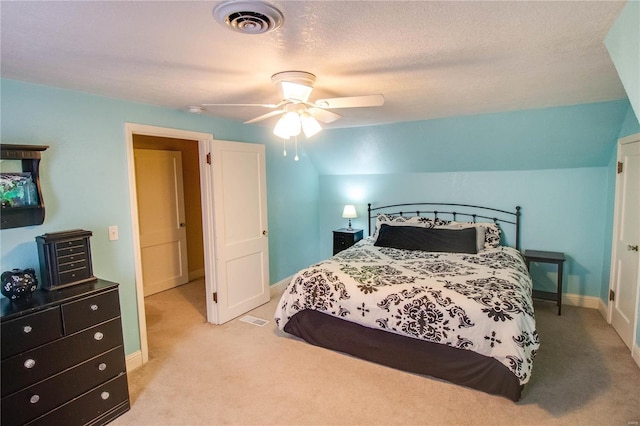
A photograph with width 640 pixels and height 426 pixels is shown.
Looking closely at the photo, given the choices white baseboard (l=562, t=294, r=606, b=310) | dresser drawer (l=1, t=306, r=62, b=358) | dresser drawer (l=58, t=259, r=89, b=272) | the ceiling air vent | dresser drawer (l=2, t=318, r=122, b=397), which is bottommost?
white baseboard (l=562, t=294, r=606, b=310)

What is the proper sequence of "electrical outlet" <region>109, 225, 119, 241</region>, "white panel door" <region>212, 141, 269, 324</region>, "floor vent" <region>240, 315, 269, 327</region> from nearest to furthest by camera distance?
"electrical outlet" <region>109, 225, 119, 241</region>
"white panel door" <region>212, 141, 269, 324</region>
"floor vent" <region>240, 315, 269, 327</region>

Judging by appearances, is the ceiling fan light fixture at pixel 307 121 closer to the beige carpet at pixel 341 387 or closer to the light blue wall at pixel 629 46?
the light blue wall at pixel 629 46

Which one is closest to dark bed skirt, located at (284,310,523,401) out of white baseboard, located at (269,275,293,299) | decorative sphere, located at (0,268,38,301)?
white baseboard, located at (269,275,293,299)

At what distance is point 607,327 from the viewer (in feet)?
11.4

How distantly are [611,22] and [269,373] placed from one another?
3.05 meters

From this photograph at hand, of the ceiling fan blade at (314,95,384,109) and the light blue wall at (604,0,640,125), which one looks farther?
the ceiling fan blade at (314,95,384,109)

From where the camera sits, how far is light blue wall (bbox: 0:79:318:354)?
226 centimetres

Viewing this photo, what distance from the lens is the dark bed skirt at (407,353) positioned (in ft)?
8.05

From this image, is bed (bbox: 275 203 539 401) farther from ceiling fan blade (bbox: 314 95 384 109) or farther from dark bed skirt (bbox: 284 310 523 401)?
ceiling fan blade (bbox: 314 95 384 109)

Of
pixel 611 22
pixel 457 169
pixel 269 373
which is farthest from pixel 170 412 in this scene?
pixel 457 169

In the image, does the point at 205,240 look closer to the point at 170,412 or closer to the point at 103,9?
the point at 170,412

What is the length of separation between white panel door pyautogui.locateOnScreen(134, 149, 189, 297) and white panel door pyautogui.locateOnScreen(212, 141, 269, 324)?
1.62 metres

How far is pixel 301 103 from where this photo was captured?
235 cm

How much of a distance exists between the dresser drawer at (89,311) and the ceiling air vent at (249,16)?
1.93m
